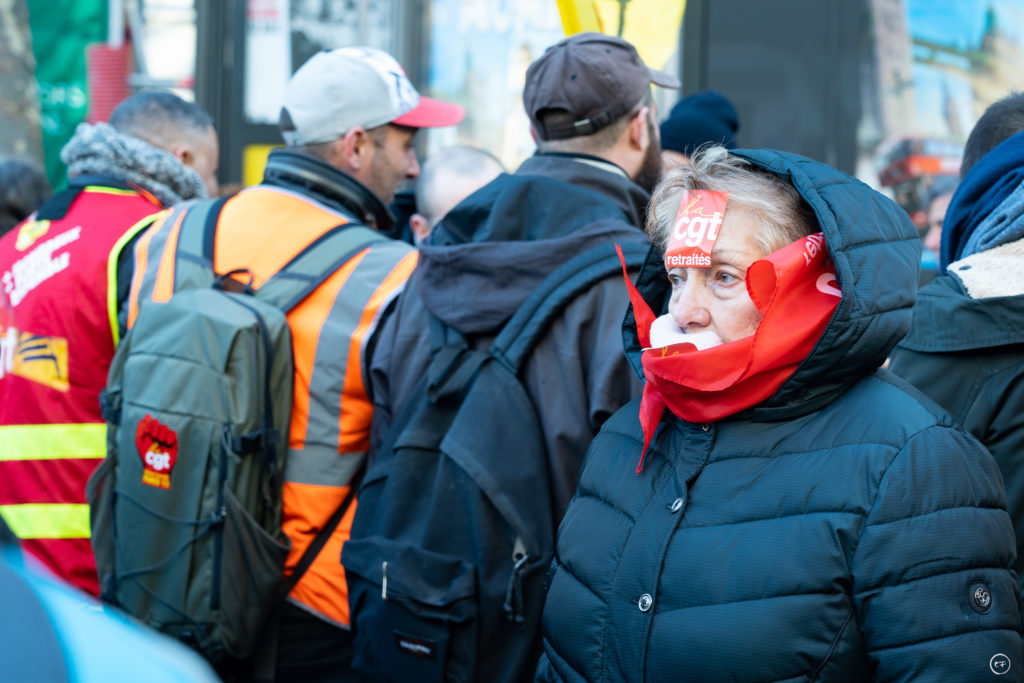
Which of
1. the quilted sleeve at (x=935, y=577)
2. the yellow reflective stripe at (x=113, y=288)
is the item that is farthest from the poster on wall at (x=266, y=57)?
the quilted sleeve at (x=935, y=577)

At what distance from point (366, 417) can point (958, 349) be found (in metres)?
1.46

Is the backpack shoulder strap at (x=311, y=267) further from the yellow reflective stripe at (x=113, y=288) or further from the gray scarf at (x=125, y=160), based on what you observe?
the gray scarf at (x=125, y=160)

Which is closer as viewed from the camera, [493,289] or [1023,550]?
[1023,550]

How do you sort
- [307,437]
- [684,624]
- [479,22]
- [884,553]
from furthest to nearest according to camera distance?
[479,22] → [307,437] → [684,624] → [884,553]

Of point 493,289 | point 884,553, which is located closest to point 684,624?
point 884,553

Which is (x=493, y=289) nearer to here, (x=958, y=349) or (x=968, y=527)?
(x=958, y=349)

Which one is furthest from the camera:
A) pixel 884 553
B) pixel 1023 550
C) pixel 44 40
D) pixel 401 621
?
pixel 44 40

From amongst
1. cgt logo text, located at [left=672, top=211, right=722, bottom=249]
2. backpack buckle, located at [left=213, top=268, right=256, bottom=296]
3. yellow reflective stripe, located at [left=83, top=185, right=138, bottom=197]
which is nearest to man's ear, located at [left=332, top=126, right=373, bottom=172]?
backpack buckle, located at [left=213, top=268, right=256, bottom=296]

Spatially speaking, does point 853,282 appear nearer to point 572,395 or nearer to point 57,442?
point 572,395

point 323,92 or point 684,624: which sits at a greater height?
point 323,92

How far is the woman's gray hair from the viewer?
75.6 inches

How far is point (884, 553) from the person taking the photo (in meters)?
1.65

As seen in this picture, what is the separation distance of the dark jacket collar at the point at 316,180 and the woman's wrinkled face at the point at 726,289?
4.99ft

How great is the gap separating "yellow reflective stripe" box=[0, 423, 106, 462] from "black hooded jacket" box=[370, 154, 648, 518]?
99 cm
